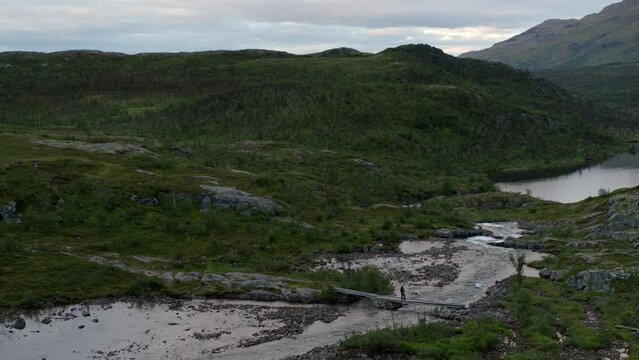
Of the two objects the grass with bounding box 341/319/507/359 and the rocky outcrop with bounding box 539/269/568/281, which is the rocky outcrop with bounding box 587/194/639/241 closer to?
the rocky outcrop with bounding box 539/269/568/281

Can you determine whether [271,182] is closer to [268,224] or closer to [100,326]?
[268,224]

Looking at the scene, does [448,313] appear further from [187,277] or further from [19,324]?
[19,324]

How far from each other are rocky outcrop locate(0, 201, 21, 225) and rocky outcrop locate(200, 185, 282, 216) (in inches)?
1028

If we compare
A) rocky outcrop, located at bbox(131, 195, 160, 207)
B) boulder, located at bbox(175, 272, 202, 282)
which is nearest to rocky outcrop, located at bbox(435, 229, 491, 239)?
boulder, located at bbox(175, 272, 202, 282)

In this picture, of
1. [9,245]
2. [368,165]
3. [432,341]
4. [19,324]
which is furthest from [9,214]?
[368,165]

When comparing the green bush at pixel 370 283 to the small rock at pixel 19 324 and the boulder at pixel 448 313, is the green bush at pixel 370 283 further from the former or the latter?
the small rock at pixel 19 324

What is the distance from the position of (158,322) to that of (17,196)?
1417 inches

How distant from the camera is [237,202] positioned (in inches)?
3772

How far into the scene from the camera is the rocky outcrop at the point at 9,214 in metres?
78.1

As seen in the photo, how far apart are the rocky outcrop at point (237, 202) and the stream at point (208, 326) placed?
1147 inches

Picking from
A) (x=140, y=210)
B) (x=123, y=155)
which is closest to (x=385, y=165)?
(x=123, y=155)

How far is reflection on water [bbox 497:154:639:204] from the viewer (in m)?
158

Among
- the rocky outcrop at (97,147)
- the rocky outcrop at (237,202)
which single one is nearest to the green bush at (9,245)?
the rocky outcrop at (237,202)

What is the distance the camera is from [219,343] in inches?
2144
